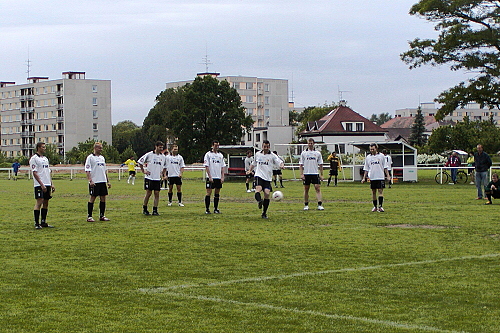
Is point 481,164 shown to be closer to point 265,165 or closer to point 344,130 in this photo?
point 265,165

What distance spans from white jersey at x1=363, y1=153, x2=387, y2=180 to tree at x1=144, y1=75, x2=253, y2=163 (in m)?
60.0

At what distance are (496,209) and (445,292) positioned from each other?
13.4 metres

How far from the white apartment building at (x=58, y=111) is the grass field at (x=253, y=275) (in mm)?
123148

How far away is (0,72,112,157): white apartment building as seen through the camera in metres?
138

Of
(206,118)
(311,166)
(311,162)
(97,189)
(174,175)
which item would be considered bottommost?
(97,189)

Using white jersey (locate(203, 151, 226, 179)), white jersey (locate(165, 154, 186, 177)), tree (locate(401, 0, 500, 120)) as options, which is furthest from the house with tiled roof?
white jersey (locate(203, 151, 226, 179))

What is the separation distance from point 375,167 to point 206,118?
61.7 meters

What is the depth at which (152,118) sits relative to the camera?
10462 centimetres

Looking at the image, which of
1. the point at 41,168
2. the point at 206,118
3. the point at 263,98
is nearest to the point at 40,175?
the point at 41,168

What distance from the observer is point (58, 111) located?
138375 millimetres

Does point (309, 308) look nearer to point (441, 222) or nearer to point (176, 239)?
point (176, 239)

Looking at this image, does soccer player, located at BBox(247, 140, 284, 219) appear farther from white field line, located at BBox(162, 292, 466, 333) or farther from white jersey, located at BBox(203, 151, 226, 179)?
white field line, located at BBox(162, 292, 466, 333)

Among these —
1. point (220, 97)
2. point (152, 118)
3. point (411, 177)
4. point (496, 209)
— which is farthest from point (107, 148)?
point (496, 209)

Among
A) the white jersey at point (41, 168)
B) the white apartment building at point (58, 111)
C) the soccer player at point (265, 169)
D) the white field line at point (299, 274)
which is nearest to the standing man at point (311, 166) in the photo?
the soccer player at point (265, 169)
